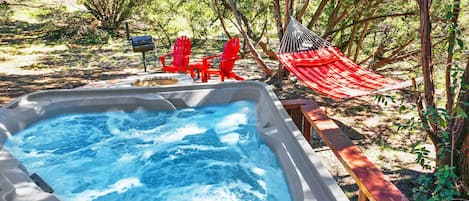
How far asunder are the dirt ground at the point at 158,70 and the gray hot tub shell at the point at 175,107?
63 cm

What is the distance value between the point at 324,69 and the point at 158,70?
310 cm

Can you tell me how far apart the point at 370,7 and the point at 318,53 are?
3.49 ft

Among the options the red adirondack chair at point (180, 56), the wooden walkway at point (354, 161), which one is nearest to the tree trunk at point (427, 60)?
the wooden walkway at point (354, 161)

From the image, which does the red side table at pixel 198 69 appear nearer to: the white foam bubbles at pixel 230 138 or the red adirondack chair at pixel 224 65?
the red adirondack chair at pixel 224 65

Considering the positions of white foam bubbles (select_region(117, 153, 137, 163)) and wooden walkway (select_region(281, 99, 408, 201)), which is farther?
white foam bubbles (select_region(117, 153, 137, 163))

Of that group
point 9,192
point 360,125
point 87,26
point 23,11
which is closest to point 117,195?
point 9,192

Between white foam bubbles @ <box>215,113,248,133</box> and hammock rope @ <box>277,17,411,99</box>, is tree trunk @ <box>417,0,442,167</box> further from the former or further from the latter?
white foam bubbles @ <box>215,113,248,133</box>

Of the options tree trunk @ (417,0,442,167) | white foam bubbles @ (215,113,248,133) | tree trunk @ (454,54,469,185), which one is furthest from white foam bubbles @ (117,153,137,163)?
tree trunk @ (454,54,469,185)

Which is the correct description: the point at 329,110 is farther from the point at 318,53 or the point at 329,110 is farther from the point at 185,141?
→ the point at 185,141

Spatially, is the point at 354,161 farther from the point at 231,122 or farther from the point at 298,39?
the point at 298,39

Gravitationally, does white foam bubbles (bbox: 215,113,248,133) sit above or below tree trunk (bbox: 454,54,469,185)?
below

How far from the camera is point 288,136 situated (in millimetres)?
2607

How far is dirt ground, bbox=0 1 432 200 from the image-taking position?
3207mm

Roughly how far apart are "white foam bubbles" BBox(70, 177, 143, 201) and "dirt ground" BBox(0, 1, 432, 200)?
1612 mm
